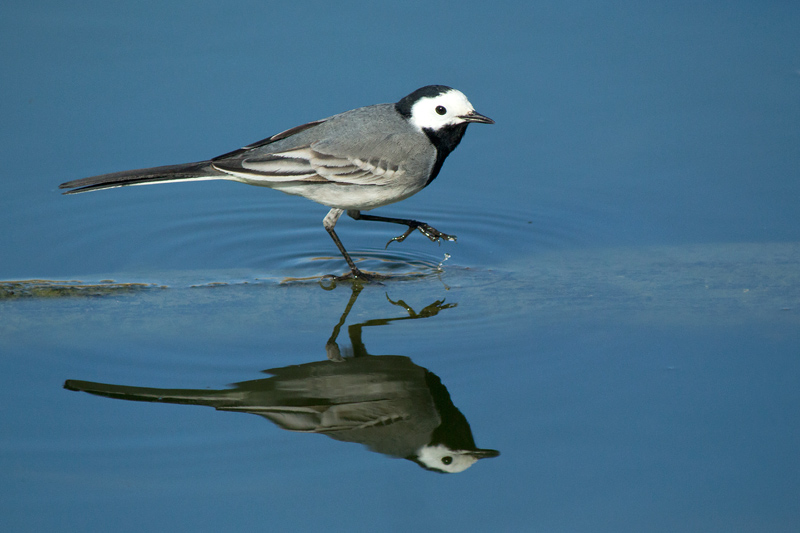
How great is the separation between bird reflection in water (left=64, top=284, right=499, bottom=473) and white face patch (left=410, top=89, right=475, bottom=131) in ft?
7.18

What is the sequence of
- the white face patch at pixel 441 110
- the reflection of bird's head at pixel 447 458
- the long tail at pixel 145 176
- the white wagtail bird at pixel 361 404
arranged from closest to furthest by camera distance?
1. the reflection of bird's head at pixel 447 458
2. the white wagtail bird at pixel 361 404
3. the long tail at pixel 145 176
4. the white face patch at pixel 441 110

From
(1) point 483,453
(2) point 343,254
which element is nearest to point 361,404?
(1) point 483,453

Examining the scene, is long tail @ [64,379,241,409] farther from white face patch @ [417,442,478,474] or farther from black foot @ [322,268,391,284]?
black foot @ [322,268,391,284]

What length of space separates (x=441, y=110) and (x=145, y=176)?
88.2 inches

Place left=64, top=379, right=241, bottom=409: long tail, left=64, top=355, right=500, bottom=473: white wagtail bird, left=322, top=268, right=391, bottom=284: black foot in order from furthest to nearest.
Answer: left=322, top=268, right=391, bottom=284: black foot
left=64, top=379, right=241, bottom=409: long tail
left=64, top=355, right=500, bottom=473: white wagtail bird

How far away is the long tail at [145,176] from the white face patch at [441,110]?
1.53 meters

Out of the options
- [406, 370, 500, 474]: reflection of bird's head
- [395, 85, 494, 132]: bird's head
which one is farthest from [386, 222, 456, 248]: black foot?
[406, 370, 500, 474]: reflection of bird's head

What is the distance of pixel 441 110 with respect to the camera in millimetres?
6195

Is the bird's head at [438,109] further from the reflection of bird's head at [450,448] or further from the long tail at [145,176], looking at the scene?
the reflection of bird's head at [450,448]

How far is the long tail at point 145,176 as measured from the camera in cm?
564

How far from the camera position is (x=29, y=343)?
4.82 meters

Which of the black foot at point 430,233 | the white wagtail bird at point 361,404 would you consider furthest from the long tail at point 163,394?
the black foot at point 430,233

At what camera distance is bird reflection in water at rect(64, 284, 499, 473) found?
4035mm

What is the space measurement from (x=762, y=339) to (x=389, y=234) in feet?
10.4
